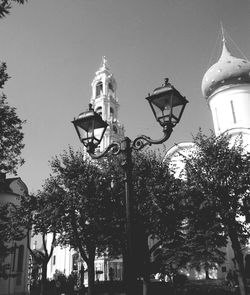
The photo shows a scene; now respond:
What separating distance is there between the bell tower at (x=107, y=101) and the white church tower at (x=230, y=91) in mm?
16972

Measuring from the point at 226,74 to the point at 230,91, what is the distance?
2.12 metres

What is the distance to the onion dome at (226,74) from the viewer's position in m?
39.1

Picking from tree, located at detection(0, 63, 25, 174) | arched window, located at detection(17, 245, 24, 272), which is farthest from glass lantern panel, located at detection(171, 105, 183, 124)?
arched window, located at detection(17, 245, 24, 272)

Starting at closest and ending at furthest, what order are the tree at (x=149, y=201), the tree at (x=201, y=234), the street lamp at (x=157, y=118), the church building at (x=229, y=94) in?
the street lamp at (x=157, y=118) → the tree at (x=149, y=201) → the tree at (x=201, y=234) → the church building at (x=229, y=94)

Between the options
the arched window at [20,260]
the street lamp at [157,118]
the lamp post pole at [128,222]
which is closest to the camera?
the lamp post pole at [128,222]

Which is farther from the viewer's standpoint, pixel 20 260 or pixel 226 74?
pixel 226 74

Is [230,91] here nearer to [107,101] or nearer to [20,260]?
[107,101]

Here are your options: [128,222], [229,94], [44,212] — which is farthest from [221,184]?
[229,94]

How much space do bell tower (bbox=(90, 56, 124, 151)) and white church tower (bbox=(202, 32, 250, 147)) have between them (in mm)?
16972

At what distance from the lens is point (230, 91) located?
40.0 metres

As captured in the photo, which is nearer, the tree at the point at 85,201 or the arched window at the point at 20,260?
the tree at the point at 85,201

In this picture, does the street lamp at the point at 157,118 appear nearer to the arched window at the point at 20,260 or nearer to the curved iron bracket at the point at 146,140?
the curved iron bracket at the point at 146,140

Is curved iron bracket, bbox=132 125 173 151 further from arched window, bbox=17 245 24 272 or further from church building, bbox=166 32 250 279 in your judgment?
church building, bbox=166 32 250 279

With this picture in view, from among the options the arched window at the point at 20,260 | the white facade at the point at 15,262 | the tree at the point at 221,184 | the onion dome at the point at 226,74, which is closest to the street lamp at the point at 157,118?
the tree at the point at 221,184
